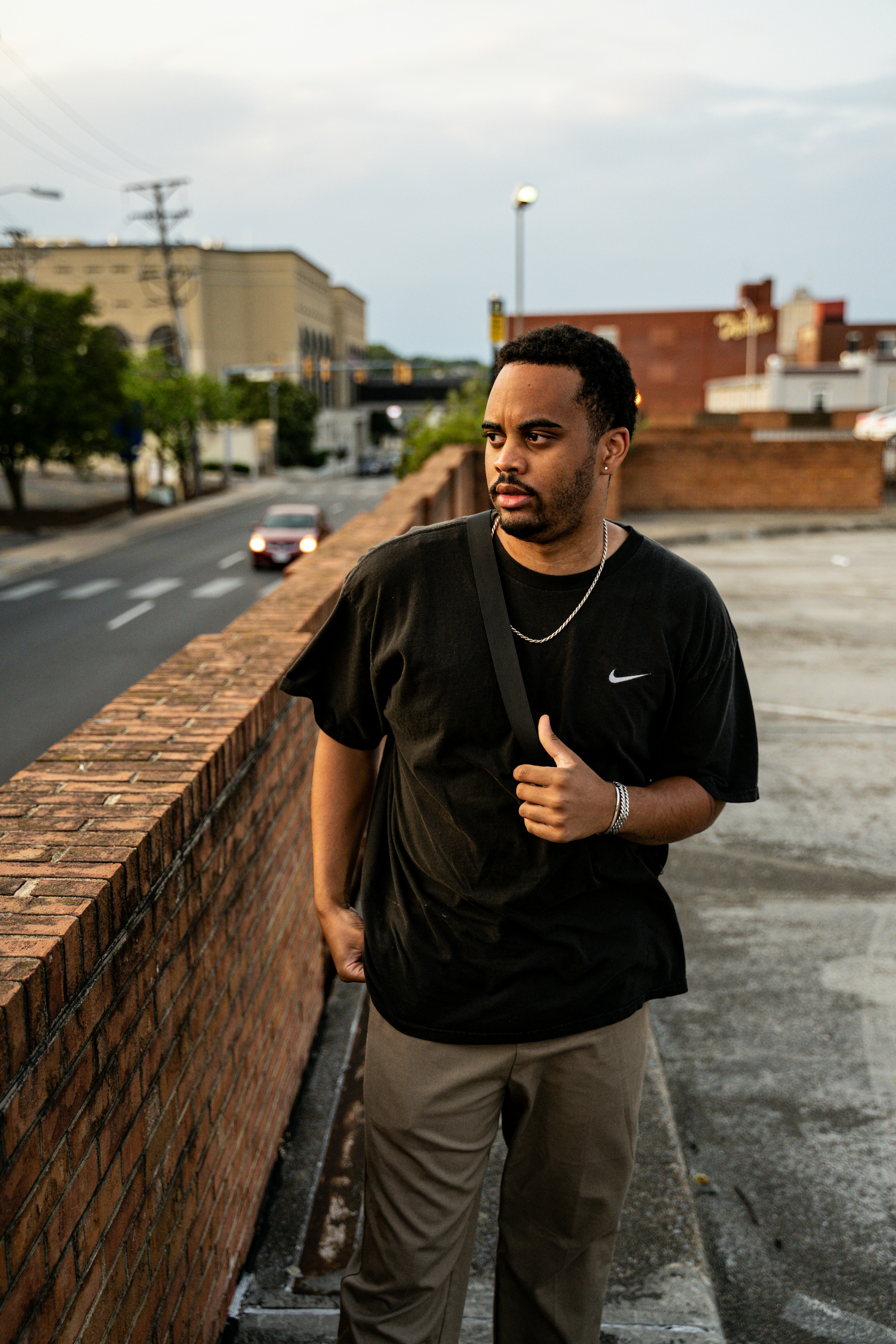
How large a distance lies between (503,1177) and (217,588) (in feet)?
77.7

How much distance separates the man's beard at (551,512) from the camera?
2.16 meters

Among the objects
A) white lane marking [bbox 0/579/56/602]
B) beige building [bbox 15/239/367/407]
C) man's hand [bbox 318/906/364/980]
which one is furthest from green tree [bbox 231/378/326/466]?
man's hand [bbox 318/906/364/980]

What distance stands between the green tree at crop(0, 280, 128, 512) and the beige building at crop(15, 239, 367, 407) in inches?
2098

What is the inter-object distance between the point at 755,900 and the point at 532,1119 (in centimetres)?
384

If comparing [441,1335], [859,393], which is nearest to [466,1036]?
[441,1335]

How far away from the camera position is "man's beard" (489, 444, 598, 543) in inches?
85.1

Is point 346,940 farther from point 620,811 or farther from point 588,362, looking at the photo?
point 588,362

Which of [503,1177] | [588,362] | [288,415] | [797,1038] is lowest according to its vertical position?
[797,1038]

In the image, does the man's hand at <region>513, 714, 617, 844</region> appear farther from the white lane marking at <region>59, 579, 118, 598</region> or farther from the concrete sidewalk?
the white lane marking at <region>59, 579, 118, 598</region>

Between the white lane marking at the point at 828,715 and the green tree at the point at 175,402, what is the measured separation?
136 feet

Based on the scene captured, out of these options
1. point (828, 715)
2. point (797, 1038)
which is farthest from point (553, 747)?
point (828, 715)

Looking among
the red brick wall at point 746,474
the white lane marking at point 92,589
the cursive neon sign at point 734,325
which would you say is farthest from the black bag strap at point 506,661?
the cursive neon sign at point 734,325

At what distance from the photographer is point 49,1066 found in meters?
1.72

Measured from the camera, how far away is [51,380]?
3528 centimetres
